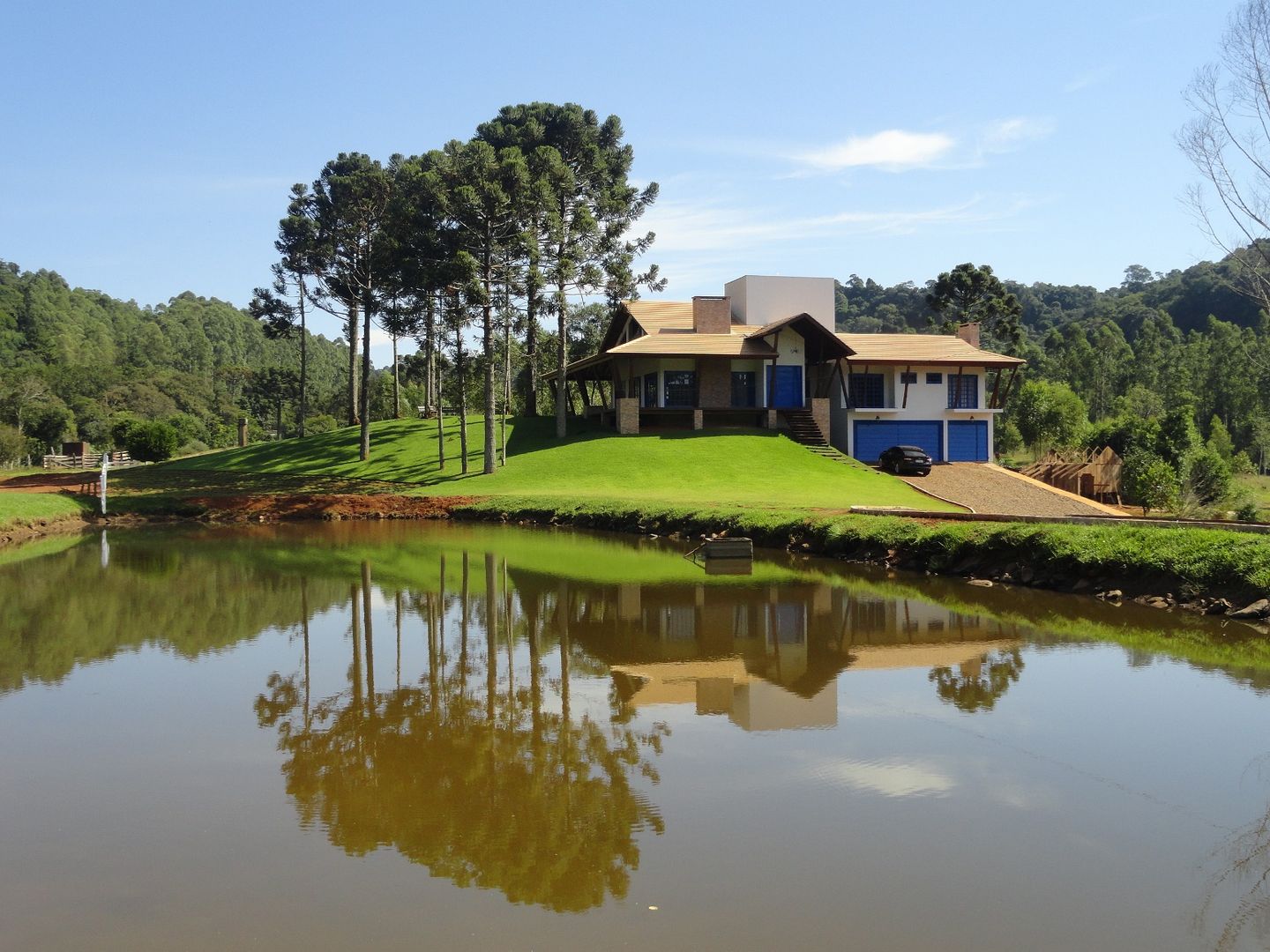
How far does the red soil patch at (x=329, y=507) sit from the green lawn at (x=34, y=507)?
158 inches

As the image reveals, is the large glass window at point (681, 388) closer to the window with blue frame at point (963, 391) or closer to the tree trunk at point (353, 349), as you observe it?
the window with blue frame at point (963, 391)

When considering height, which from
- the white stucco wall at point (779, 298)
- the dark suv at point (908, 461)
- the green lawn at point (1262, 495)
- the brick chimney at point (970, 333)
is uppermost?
the white stucco wall at point (779, 298)

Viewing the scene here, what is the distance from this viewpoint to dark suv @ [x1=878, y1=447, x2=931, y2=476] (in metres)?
41.7

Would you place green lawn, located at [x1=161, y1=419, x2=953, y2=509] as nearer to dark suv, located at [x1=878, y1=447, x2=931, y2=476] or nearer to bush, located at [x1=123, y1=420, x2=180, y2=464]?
dark suv, located at [x1=878, y1=447, x2=931, y2=476]

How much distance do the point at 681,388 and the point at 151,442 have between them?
2903cm

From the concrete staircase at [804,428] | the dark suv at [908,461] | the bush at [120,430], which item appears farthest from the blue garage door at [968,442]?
the bush at [120,430]

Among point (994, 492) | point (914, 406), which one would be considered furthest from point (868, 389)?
point (994, 492)

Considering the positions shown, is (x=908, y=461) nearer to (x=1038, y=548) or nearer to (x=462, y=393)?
(x=462, y=393)

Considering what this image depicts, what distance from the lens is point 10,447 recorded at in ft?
197

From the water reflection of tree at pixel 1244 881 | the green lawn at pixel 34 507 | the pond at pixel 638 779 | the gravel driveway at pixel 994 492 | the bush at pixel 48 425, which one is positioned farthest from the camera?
the bush at pixel 48 425

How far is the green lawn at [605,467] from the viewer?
119 feet

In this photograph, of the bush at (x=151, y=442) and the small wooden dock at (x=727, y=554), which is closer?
the small wooden dock at (x=727, y=554)

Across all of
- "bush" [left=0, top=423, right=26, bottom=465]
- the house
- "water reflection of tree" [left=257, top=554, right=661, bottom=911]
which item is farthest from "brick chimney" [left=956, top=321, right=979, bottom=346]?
"bush" [left=0, top=423, right=26, bottom=465]

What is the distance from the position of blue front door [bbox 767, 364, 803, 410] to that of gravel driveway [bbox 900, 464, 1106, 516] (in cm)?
724
